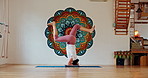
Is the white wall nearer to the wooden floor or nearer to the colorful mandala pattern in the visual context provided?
the colorful mandala pattern

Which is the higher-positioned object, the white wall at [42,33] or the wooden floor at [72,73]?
the white wall at [42,33]

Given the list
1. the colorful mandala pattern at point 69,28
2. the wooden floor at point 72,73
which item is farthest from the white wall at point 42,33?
the wooden floor at point 72,73

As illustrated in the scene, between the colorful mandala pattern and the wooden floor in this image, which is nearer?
the wooden floor

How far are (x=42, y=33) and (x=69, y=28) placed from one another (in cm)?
85

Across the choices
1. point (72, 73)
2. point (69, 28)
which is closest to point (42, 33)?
point (69, 28)

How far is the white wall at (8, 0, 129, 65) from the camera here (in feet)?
22.7

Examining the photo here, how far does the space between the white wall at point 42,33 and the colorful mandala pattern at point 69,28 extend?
0.42ft

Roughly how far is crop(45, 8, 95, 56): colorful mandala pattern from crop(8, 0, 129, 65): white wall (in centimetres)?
13

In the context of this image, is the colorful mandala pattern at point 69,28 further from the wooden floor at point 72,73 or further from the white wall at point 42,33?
the wooden floor at point 72,73

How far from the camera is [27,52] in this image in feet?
22.7

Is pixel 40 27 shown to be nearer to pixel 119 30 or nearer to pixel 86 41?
pixel 86 41

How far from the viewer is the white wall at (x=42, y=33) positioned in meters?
6.91

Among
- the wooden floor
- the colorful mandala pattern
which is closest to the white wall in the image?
the colorful mandala pattern

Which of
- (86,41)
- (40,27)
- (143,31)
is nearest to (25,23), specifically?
(40,27)
